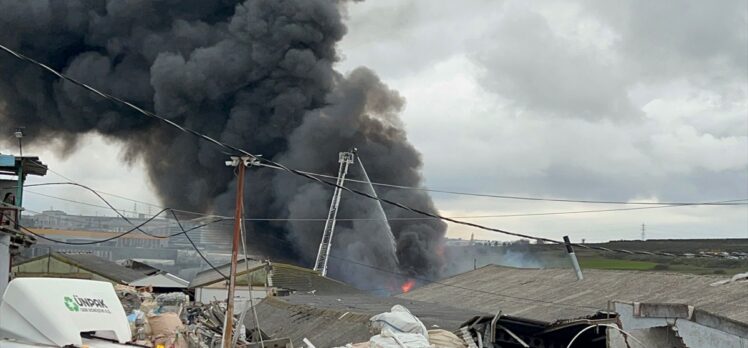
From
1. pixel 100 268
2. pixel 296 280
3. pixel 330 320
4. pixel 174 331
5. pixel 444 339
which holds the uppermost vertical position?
pixel 444 339

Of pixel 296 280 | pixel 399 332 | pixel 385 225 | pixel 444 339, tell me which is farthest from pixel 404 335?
pixel 385 225

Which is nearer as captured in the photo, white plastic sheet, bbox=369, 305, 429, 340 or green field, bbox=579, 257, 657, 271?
white plastic sheet, bbox=369, 305, 429, 340

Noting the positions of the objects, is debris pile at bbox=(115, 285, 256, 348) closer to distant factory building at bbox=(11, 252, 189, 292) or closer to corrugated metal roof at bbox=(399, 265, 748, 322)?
corrugated metal roof at bbox=(399, 265, 748, 322)

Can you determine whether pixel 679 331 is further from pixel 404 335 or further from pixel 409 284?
pixel 409 284

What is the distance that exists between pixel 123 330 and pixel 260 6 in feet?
129

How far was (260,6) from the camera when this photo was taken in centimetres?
4544

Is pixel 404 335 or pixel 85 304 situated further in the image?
pixel 404 335

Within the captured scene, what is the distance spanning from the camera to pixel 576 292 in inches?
→ 687

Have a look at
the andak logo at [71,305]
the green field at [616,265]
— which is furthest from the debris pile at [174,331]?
the green field at [616,265]

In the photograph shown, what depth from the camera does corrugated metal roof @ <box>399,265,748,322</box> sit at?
1352 centimetres

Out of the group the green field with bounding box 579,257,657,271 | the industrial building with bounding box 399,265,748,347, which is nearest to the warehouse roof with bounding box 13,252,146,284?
the industrial building with bounding box 399,265,748,347

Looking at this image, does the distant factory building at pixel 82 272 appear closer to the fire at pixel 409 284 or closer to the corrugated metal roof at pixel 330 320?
the fire at pixel 409 284

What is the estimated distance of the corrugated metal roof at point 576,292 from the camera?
13.5m

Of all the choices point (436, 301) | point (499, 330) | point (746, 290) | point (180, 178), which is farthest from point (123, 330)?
point (180, 178)
